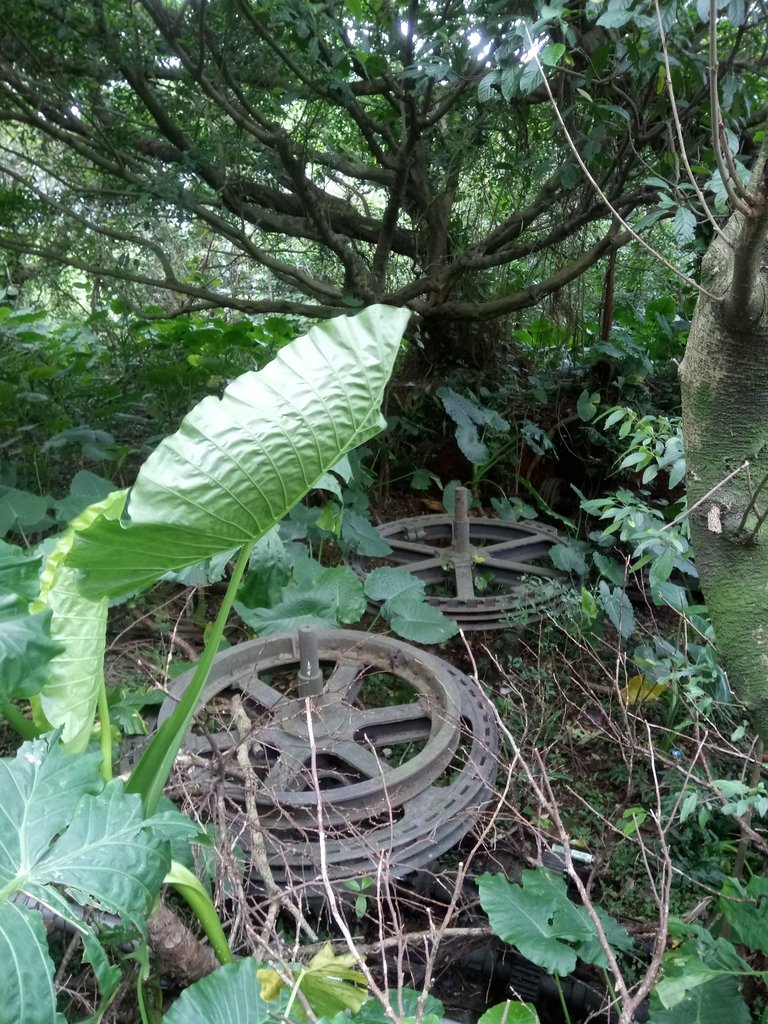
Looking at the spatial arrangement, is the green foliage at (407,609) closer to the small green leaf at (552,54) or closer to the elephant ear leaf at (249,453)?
the elephant ear leaf at (249,453)

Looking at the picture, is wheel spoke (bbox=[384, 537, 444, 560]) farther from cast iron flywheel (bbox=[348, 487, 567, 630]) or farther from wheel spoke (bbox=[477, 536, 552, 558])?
wheel spoke (bbox=[477, 536, 552, 558])

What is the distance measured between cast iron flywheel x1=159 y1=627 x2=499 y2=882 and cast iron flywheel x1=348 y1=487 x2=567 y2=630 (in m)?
0.37

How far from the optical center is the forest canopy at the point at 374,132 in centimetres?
190

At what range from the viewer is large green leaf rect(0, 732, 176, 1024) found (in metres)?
0.68

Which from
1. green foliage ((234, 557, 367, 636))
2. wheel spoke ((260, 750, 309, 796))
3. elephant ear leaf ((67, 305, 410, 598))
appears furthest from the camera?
green foliage ((234, 557, 367, 636))

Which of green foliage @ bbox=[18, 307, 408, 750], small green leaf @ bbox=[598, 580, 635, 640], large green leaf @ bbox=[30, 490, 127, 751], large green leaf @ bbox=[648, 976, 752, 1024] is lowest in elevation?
large green leaf @ bbox=[648, 976, 752, 1024]

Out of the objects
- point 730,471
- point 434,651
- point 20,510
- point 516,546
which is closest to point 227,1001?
point 730,471

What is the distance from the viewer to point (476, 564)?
8.17 ft

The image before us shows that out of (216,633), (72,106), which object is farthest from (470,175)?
(216,633)

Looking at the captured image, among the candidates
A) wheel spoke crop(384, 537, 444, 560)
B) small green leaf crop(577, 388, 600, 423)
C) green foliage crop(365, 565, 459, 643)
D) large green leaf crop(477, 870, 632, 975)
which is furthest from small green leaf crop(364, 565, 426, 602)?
small green leaf crop(577, 388, 600, 423)

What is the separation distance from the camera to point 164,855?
776mm

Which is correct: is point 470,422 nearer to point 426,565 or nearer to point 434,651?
point 426,565

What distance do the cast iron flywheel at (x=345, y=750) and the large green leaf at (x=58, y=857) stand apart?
364 millimetres

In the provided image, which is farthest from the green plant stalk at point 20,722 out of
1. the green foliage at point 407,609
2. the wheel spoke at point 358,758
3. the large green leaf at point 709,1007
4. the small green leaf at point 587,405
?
the small green leaf at point 587,405
